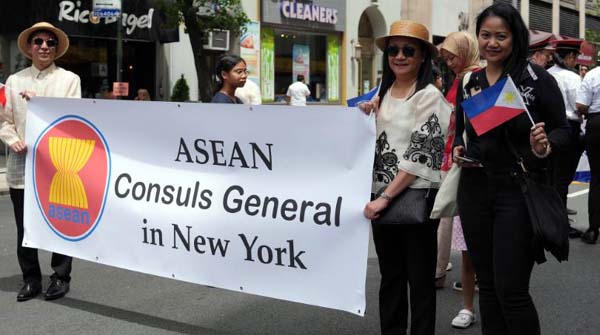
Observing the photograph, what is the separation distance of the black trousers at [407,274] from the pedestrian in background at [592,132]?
4.34 meters

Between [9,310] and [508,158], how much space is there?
3.57 meters

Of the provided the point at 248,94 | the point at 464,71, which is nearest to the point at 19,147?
the point at 464,71

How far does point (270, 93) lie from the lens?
2367cm

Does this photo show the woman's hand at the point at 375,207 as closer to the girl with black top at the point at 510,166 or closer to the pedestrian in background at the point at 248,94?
the girl with black top at the point at 510,166

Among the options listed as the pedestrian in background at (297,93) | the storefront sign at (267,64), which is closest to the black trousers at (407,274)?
the pedestrian in background at (297,93)

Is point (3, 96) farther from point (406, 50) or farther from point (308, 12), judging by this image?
point (308, 12)

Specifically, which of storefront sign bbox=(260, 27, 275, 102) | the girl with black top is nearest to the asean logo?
the girl with black top

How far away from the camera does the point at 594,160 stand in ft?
24.7

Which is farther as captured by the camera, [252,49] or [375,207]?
[252,49]

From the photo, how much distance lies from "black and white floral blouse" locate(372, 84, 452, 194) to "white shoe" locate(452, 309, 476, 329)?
1391mm

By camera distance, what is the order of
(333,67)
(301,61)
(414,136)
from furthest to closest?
(333,67) < (301,61) < (414,136)

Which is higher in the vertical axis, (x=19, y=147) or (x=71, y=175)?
(x=19, y=147)

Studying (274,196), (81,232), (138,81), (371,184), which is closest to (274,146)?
(274,196)

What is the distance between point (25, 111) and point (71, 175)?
672mm
